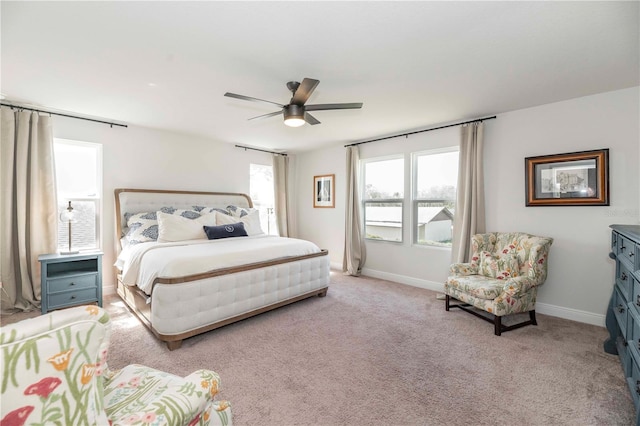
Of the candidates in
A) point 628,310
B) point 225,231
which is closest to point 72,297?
point 225,231

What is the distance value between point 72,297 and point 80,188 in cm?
152

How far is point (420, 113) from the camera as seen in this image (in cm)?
358

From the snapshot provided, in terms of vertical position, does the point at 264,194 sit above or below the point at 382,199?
above

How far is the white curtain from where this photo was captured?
3645 millimetres

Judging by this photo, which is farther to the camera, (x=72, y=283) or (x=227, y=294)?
(x=72, y=283)

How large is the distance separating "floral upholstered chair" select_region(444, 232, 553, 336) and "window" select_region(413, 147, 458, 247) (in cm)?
76

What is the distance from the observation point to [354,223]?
502 cm

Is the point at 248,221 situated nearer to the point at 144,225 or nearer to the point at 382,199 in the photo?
the point at 144,225

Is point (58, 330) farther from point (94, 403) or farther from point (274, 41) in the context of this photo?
point (274, 41)

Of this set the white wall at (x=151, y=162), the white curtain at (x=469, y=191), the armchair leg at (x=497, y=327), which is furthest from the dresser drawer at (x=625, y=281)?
the white wall at (x=151, y=162)

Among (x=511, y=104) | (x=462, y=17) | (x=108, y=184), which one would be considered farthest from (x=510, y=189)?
(x=108, y=184)

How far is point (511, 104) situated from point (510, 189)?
3.25 ft

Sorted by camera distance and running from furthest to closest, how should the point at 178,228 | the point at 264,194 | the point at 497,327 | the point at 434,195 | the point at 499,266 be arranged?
the point at 264,194, the point at 434,195, the point at 178,228, the point at 499,266, the point at 497,327

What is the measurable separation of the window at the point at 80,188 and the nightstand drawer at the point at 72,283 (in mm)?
830
